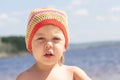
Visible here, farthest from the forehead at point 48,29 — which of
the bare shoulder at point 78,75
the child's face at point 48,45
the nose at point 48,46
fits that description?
the bare shoulder at point 78,75

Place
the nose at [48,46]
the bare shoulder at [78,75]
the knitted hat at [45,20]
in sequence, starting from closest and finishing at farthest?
the nose at [48,46] → the knitted hat at [45,20] → the bare shoulder at [78,75]

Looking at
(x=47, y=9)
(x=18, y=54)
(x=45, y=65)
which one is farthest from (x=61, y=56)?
(x=18, y=54)

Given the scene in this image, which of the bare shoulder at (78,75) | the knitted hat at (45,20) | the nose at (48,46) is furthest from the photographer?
the bare shoulder at (78,75)

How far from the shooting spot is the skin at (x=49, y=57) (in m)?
3.34

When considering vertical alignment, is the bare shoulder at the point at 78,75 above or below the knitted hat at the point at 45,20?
below

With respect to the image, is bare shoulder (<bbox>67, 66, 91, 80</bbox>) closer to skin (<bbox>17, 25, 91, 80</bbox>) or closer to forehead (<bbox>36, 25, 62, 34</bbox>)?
skin (<bbox>17, 25, 91, 80</bbox>)

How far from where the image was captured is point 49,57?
3340 millimetres

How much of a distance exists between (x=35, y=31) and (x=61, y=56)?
300 mm

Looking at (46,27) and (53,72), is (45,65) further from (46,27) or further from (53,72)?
(46,27)

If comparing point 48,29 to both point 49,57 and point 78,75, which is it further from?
point 78,75

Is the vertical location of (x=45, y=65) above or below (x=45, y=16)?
below

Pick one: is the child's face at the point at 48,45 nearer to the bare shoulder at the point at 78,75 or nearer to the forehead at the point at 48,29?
the forehead at the point at 48,29

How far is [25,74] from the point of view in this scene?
359cm

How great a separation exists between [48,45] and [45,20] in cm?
23
